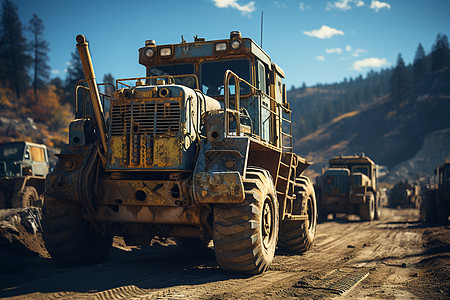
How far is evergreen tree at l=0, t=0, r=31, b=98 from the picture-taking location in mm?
53469

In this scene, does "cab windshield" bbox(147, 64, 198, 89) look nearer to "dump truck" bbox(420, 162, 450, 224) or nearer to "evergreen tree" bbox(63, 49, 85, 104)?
"dump truck" bbox(420, 162, 450, 224)

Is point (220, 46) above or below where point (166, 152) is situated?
above

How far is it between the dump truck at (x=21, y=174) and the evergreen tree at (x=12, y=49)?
3829 cm

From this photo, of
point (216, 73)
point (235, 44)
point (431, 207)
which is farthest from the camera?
point (431, 207)

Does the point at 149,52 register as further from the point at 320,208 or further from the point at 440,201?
the point at 440,201

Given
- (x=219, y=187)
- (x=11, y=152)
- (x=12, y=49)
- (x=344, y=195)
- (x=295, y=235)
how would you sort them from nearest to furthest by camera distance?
1. (x=219, y=187)
2. (x=295, y=235)
3. (x=11, y=152)
4. (x=344, y=195)
5. (x=12, y=49)

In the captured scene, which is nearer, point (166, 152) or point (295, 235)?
point (166, 152)

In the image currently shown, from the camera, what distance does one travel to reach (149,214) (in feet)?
23.8

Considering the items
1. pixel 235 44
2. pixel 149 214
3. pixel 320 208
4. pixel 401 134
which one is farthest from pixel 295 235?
pixel 401 134

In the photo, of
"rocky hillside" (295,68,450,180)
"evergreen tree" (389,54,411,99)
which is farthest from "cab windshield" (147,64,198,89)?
"evergreen tree" (389,54,411,99)

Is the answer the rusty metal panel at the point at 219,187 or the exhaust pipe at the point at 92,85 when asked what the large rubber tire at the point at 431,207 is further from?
the exhaust pipe at the point at 92,85

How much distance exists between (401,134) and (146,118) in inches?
3007

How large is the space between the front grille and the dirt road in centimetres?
227

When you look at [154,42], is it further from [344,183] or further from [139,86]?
[344,183]
